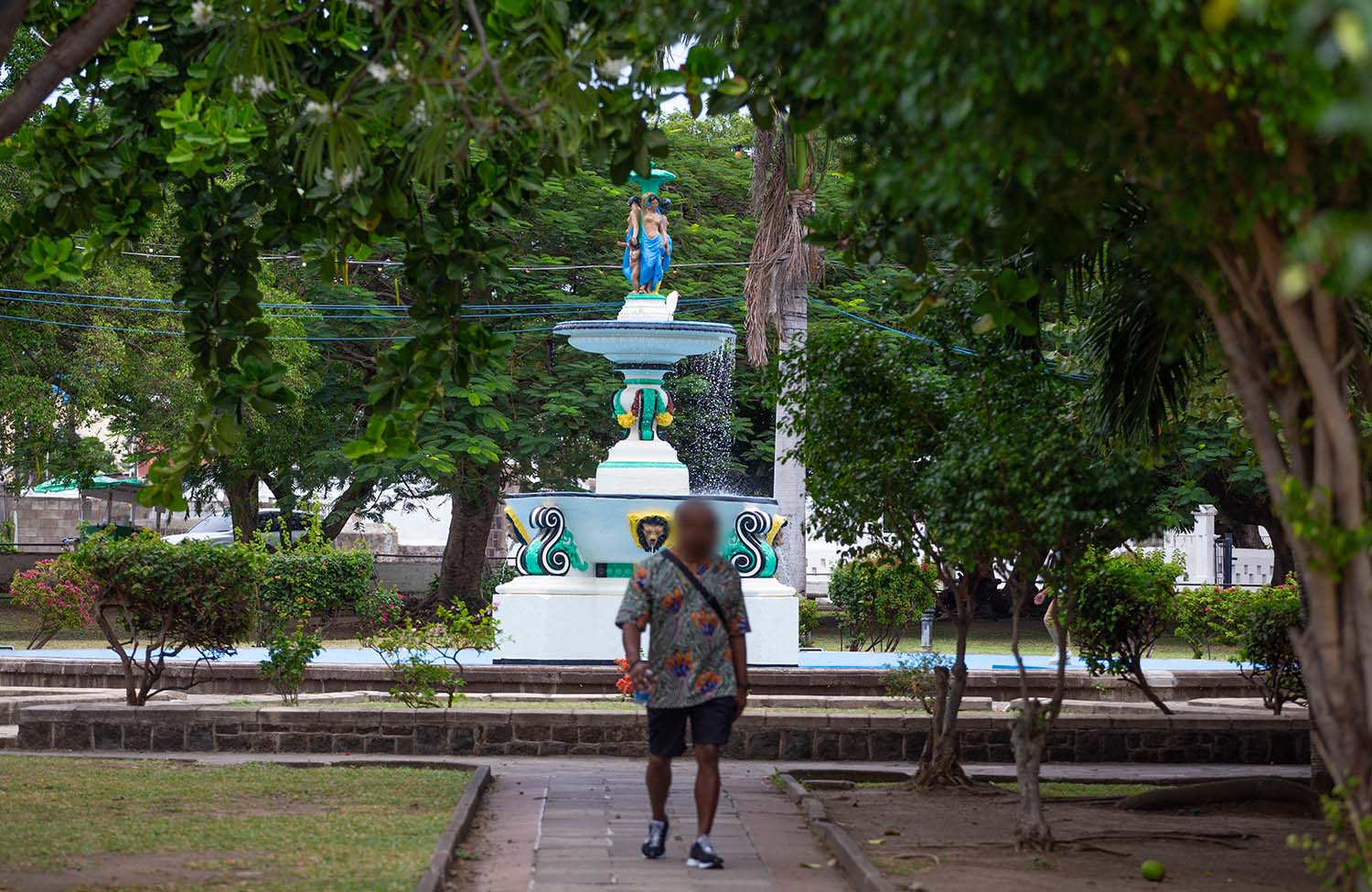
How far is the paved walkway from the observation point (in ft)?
24.6

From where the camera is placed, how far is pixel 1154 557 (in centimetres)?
1493

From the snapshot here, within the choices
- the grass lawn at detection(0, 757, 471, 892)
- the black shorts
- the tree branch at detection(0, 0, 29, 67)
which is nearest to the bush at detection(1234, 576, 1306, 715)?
the grass lawn at detection(0, 757, 471, 892)

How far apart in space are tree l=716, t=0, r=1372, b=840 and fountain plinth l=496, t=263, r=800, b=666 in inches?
478

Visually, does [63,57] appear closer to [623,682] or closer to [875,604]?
[623,682]

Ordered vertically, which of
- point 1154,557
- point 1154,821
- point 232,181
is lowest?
point 1154,821

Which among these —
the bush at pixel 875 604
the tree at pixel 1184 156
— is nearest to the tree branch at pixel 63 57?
the tree at pixel 1184 156

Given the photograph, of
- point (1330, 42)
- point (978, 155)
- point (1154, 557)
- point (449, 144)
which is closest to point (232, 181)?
point (1154, 557)

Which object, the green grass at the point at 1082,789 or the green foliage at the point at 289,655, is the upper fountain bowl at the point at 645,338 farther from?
the green grass at the point at 1082,789

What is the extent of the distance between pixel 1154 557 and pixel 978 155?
1137 cm

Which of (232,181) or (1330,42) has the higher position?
(232,181)

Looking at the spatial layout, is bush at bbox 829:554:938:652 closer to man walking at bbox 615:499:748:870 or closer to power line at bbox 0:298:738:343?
power line at bbox 0:298:738:343

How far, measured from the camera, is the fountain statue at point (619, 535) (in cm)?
1759

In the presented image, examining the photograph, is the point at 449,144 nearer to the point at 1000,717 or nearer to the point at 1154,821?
the point at 1154,821

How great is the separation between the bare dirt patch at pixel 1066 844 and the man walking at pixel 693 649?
991mm
